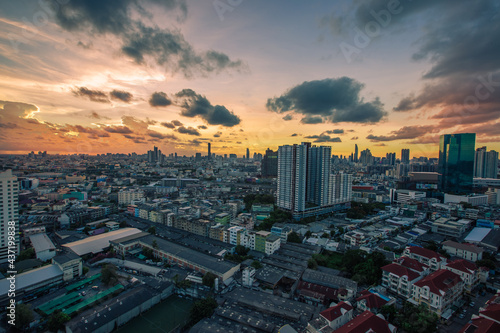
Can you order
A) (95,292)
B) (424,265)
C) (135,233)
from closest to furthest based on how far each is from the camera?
(95,292) < (424,265) < (135,233)

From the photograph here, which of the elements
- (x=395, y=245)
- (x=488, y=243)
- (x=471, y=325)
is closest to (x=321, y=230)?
(x=395, y=245)

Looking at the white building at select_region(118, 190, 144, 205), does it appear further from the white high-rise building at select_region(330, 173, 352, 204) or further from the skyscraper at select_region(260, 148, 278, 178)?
the skyscraper at select_region(260, 148, 278, 178)

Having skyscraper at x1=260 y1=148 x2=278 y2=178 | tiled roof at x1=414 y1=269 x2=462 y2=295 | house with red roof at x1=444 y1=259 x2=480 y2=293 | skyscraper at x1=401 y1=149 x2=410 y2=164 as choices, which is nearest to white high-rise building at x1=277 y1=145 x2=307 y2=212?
house with red roof at x1=444 y1=259 x2=480 y2=293

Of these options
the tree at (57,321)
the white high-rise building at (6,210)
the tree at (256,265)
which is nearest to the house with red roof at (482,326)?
the tree at (256,265)

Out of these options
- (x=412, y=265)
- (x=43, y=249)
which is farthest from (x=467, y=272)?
(x=43, y=249)

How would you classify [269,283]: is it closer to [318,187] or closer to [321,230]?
[321,230]
